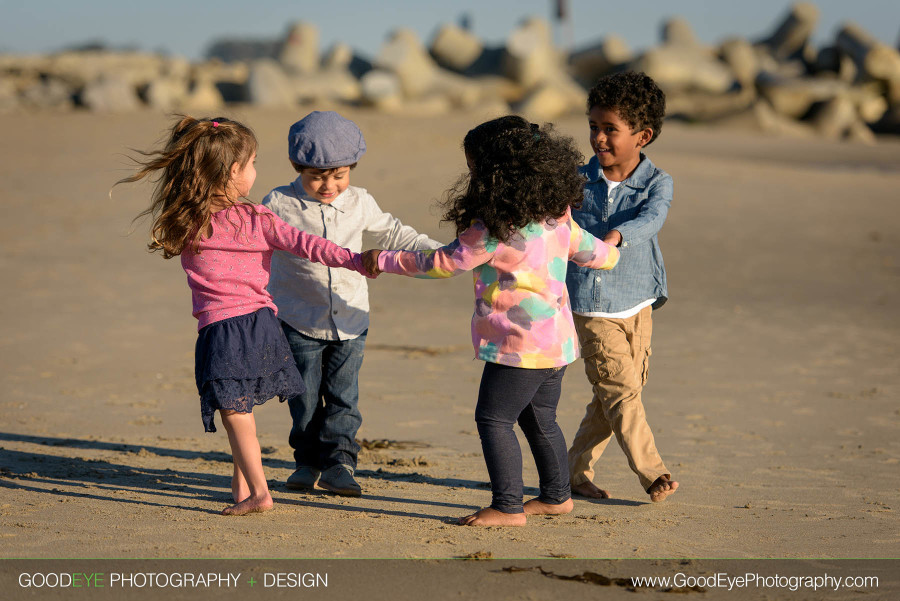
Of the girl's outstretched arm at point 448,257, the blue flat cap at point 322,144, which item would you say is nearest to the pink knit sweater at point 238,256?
the girl's outstretched arm at point 448,257

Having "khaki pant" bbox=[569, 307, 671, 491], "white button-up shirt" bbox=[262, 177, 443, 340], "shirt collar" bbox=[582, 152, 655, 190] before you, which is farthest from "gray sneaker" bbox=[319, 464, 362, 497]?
"shirt collar" bbox=[582, 152, 655, 190]

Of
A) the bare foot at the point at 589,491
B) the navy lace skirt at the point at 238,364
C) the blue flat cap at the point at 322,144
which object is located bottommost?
the bare foot at the point at 589,491

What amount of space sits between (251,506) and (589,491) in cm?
144

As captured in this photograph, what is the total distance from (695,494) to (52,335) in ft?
17.4

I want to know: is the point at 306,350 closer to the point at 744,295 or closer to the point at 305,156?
the point at 305,156

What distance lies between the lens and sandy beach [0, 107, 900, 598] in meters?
3.57

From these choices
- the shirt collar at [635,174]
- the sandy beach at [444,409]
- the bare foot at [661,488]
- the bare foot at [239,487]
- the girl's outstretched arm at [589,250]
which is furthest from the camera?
the shirt collar at [635,174]

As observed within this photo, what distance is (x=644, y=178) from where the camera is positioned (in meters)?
4.27

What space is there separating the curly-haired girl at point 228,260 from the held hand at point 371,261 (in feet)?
0.13

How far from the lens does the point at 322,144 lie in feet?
13.0

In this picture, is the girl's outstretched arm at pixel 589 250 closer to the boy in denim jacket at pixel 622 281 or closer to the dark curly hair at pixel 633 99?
the boy in denim jacket at pixel 622 281

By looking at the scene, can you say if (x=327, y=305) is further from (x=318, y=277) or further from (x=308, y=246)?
(x=308, y=246)

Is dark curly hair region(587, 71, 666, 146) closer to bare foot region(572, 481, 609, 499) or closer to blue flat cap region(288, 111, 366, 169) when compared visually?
blue flat cap region(288, 111, 366, 169)

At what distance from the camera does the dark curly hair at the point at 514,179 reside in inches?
136
